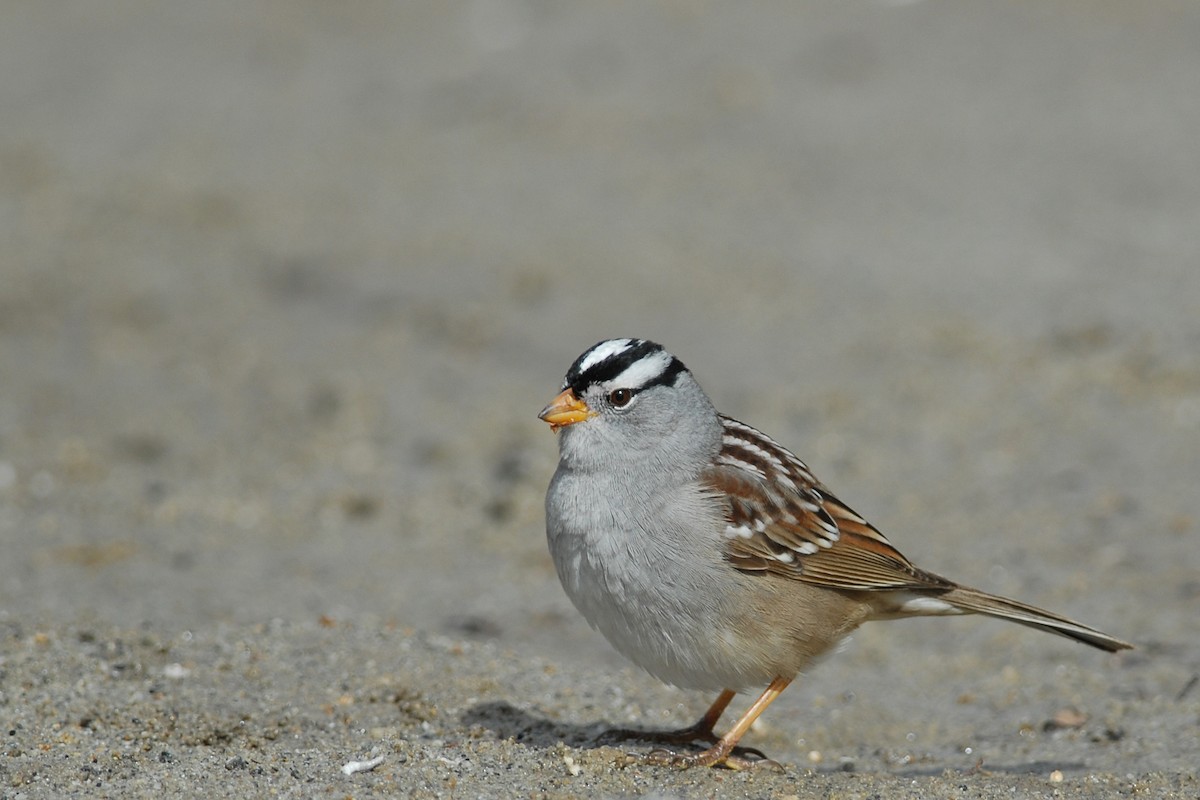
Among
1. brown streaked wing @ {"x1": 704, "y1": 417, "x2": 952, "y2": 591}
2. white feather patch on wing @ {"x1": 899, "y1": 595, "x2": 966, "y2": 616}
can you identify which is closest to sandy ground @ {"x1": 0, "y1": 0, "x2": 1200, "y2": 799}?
white feather patch on wing @ {"x1": 899, "y1": 595, "x2": 966, "y2": 616}

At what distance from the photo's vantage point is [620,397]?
18.7 feet

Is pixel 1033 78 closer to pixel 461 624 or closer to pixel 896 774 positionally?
pixel 461 624

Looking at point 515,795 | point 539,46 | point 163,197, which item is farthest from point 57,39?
point 515,795

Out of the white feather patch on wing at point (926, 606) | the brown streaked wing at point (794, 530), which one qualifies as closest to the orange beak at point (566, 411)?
the brown streaked wing at point (794, 530)

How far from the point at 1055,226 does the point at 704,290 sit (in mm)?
2653

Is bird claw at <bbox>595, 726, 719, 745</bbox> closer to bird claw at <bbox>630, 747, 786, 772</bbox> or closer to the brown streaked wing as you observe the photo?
bird claw at <bbox>630, 747, 786, 772</bbox>

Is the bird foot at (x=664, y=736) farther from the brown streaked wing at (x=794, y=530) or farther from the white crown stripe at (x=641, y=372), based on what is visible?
the white crown stripe at (x=641, y=372)

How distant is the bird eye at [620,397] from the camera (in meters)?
5.70

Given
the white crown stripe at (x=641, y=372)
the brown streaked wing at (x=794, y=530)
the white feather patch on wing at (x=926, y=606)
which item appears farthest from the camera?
the white feather patch on wing at (x=926, y=606)

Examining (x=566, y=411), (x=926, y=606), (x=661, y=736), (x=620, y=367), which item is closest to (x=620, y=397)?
(x=620, y=367)

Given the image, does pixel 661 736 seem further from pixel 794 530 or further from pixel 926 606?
pixel 926 606

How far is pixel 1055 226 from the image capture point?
35.9 feet

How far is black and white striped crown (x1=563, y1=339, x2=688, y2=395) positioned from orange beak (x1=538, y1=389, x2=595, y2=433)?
37 mm

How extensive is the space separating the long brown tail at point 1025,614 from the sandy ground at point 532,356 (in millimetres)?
497
